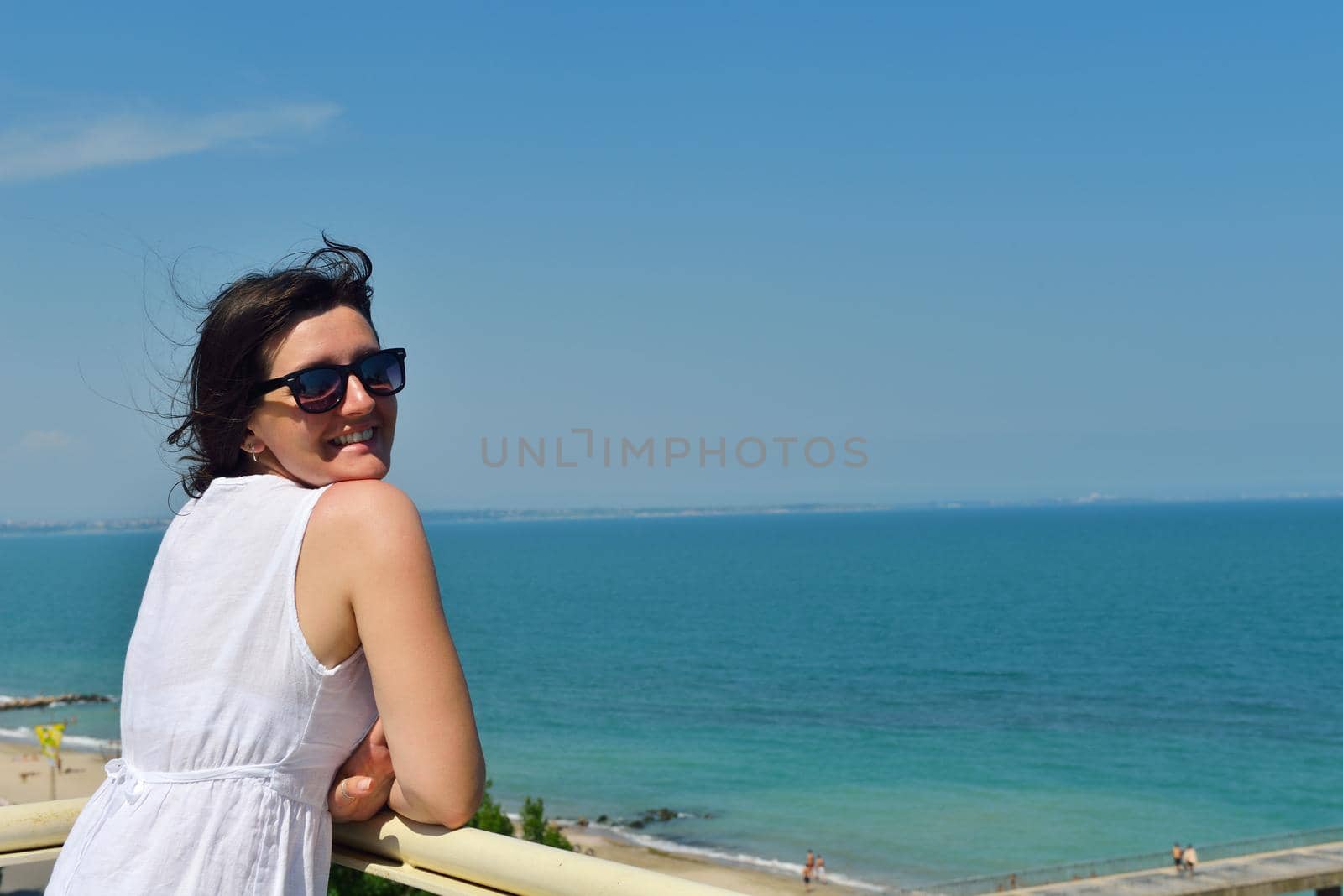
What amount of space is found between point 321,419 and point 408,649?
17.8 inches

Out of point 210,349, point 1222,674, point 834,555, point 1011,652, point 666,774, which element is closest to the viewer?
point 210,349

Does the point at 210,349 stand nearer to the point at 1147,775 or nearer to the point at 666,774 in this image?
the point at 666,774

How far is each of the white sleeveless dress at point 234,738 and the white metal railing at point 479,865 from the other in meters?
0.09

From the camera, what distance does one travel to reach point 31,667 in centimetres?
7312

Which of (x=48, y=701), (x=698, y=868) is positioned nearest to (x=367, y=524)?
(x=698, y=868)

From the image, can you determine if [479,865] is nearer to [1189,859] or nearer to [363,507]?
[363,507]

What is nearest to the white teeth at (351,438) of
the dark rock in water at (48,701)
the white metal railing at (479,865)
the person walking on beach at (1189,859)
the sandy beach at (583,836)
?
the white metal railing at (479,865)

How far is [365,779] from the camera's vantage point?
178cm

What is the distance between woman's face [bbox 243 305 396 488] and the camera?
1.94 metres

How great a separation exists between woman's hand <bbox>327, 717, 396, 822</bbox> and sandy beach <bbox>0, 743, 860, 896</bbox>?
2159 cm

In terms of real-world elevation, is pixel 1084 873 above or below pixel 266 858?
below

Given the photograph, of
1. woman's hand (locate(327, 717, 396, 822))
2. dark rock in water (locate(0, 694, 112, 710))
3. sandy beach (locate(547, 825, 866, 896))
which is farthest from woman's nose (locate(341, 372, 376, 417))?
dark rock in water (locate(0, 694, 112, 710))

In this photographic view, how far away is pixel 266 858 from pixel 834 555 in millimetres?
178439

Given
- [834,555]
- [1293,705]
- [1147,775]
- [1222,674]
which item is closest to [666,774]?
[1147,775]
